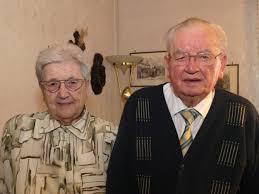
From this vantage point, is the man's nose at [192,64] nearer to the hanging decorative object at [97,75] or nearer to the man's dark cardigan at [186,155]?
the man's dark cardigan at [186,155]

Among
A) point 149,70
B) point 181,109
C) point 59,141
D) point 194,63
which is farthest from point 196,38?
point 149,70

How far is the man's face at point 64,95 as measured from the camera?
1.53 m

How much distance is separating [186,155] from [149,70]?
7.99 ft

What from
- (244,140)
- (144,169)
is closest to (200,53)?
(244,140)

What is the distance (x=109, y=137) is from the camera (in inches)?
64.7

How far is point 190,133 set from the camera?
1.50m

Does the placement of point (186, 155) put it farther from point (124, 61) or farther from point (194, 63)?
point (124, 61)

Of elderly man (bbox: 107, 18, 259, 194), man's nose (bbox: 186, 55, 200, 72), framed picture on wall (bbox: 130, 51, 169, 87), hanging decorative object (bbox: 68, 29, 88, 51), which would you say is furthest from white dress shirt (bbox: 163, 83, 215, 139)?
framed picture on wall (bbox: 130, 51, 169, 87)

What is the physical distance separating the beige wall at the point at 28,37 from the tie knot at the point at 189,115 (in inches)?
45.2

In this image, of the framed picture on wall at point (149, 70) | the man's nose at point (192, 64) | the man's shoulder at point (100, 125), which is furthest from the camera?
the framed picture on wall at point (149, 70)

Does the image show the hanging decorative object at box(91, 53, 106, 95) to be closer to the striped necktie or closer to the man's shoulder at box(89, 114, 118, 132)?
the man's shoulder at box(89, 114, 118, 132)

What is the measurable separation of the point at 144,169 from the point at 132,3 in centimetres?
272

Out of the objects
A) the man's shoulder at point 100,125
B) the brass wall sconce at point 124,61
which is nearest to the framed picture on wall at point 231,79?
the brass wall sconce at point 124,61

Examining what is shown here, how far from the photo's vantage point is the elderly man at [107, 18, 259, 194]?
1.45 metres
